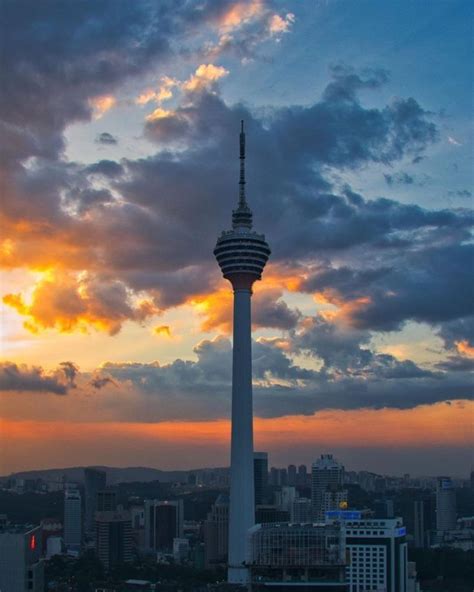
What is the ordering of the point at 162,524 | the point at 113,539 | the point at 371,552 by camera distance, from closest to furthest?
1. the point at 371,552
2. the point at 113,539
3. the point at 162,524

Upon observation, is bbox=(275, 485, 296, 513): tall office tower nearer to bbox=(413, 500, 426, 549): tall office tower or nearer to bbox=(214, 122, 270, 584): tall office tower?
bbox=(413, 500, 426, 549): tall office tower

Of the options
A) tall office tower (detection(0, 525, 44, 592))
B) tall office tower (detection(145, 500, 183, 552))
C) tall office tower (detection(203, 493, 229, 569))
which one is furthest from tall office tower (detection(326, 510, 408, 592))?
tall office tower (detection(145, 500, 183, 552))

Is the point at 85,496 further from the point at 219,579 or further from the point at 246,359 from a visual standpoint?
the point at 246,359

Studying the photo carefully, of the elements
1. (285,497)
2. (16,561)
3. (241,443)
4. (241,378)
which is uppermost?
(241,378)

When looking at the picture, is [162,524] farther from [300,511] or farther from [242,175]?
[242,175]

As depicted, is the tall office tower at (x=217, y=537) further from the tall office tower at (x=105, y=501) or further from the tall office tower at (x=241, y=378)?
the tall office tower at (x=241, y=378)

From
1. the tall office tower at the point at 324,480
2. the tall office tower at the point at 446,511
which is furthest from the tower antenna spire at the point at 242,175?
the tall office tower at the point at 446,511

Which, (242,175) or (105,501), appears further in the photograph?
(105,501)

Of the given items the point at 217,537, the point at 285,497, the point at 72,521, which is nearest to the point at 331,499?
the point at 217,537
